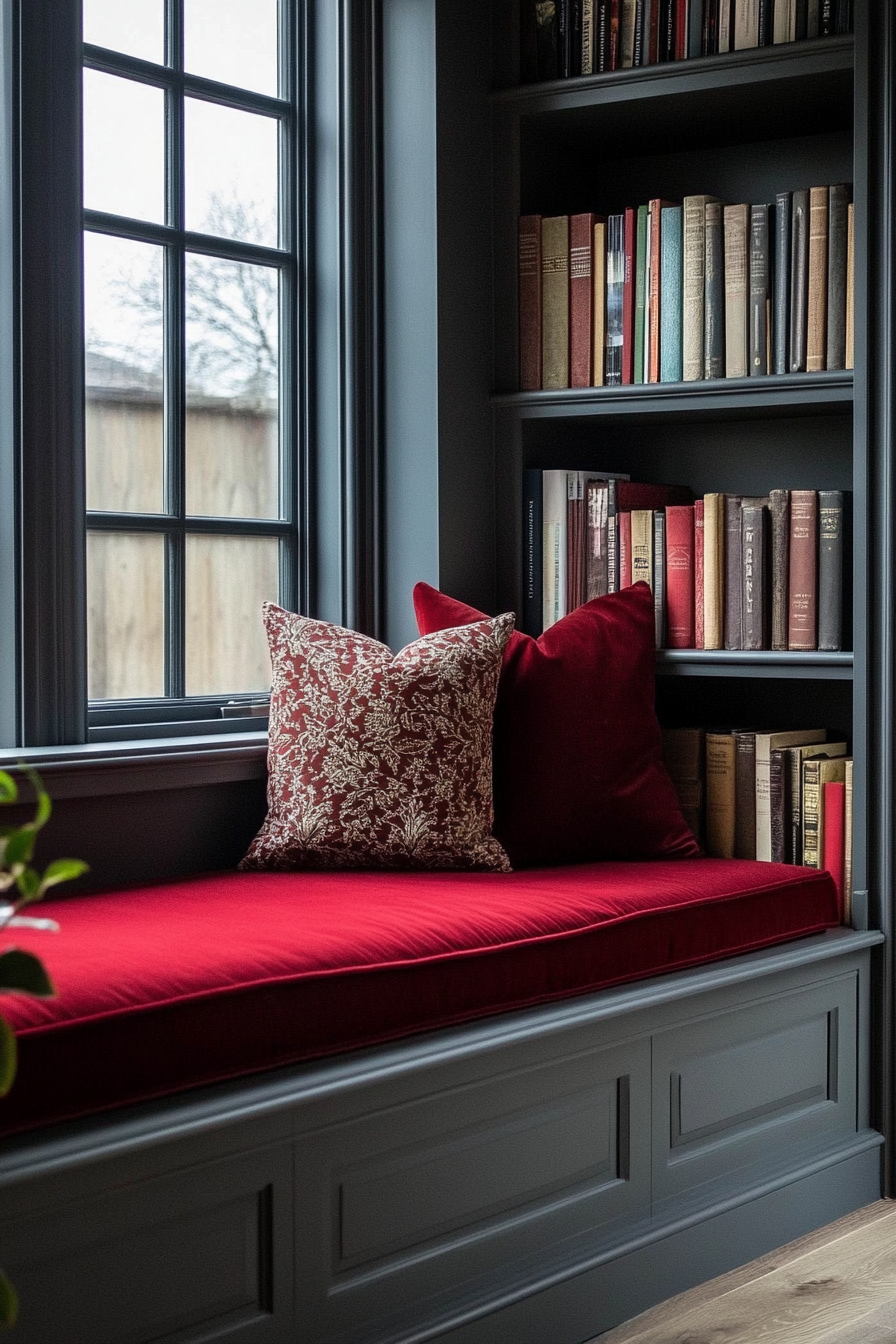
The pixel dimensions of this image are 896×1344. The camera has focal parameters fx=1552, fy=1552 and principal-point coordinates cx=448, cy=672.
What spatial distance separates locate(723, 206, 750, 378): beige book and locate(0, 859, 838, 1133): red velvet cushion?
92cm

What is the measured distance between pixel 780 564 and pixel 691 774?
1.40 feet

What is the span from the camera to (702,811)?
9.60ft

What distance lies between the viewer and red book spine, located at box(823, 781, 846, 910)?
2.78m

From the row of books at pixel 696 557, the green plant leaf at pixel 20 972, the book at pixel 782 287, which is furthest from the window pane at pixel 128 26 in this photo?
the green plant leaf at pixel 20 972

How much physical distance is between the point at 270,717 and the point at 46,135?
986mm

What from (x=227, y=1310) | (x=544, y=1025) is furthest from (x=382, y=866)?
(x=227, y=1310)

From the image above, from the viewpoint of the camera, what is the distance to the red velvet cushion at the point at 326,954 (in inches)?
66.2

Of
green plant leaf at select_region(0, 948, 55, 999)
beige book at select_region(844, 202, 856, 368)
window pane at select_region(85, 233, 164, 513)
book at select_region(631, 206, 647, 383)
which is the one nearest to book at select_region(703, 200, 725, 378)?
book at select_region(631, 206, 647, 383)

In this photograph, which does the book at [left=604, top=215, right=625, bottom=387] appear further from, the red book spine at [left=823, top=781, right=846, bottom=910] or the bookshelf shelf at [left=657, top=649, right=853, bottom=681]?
the red book spine at [left=823, top=781, right=846, bottom=910]

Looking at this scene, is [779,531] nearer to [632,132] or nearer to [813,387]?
[813,387]

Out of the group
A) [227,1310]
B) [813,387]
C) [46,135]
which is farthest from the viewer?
[813,387]

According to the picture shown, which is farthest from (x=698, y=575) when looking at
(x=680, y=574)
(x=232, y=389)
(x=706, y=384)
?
(x=232, y=389)

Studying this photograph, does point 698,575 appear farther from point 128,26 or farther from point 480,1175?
point 128,26

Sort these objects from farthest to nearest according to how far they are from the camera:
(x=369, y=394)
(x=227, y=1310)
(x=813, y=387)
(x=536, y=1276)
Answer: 1. (x=369, y=394)
2. (x=813, y=387)
3. (x=536, y=1276)
4. (x=227, y=1310)
